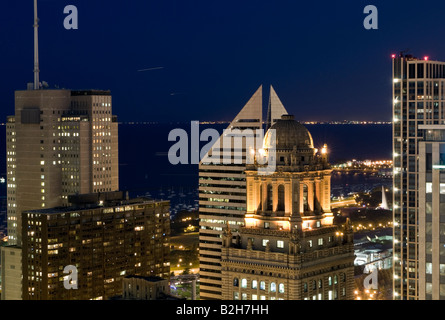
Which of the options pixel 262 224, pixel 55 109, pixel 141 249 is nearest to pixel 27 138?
pixel 55 109

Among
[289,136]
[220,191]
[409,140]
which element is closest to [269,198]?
[289,136]

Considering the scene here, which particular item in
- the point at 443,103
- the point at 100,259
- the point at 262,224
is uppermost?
the point at 443,103

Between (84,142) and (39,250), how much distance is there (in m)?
48.4

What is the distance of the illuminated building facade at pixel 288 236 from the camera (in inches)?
2315

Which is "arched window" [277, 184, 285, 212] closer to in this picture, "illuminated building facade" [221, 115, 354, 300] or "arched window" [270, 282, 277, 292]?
"illuminated building facade" [221, 115, 354, 300]

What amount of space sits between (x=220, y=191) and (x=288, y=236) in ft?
273

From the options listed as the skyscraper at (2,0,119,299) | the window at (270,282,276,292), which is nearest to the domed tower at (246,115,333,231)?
the window at (270,282,276,292)

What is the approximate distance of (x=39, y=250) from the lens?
461ft

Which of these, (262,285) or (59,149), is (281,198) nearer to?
(262,285)

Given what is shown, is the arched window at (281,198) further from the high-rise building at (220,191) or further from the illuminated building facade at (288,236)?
the high-rise building at (220,191)

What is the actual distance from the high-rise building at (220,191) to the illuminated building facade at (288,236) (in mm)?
75691
